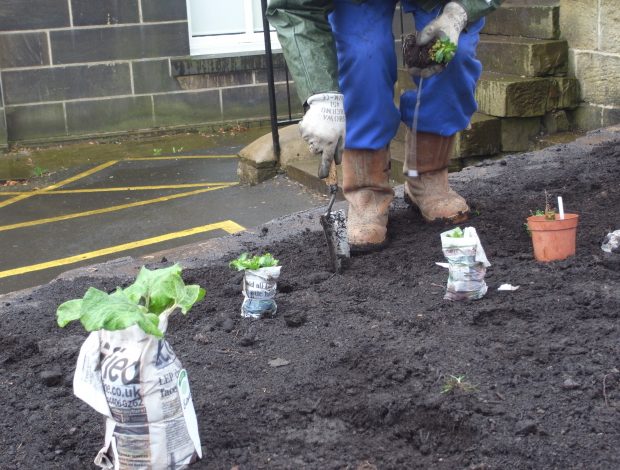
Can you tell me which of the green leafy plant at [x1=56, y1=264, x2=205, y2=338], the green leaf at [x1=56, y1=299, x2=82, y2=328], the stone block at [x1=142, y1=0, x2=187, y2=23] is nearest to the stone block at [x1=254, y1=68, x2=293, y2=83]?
the stone block at [x1=142, y1=0, x2=187, y2=23]

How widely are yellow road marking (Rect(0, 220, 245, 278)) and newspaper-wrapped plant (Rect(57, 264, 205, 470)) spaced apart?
3644mm

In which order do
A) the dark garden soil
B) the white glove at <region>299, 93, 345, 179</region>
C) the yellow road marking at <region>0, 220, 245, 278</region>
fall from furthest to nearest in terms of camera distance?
the yellow road marking at <region>0, 220, 245, 278</region>
the white glove at <region>299, 93, 345, 179</region>
the dark garden soil

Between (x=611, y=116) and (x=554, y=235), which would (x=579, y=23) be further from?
(x=554, y=235)

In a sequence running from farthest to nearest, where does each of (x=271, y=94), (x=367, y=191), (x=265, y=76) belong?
1. (x=265, y=76)
2. (x=271, y=94)
3. (x=367, y=191)

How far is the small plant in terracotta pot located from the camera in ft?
10.9

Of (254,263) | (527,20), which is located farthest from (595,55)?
(254,263)

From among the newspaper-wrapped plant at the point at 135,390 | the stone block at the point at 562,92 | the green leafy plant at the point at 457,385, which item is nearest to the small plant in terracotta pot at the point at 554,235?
the green leafy plant at the point at 457,385

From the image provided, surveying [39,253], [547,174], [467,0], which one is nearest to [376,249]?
[467,0]

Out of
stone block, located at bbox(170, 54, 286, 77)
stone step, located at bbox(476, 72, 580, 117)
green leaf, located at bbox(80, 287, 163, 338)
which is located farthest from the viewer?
stone block, located at bbox(170, 54, 286, 77)

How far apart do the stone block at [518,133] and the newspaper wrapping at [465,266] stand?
11.1 feet

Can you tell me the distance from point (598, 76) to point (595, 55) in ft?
0.47

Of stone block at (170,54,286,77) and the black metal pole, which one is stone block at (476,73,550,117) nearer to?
the black metal pole

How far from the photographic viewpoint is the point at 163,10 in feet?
32.2

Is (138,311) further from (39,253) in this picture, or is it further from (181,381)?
(39,253)
